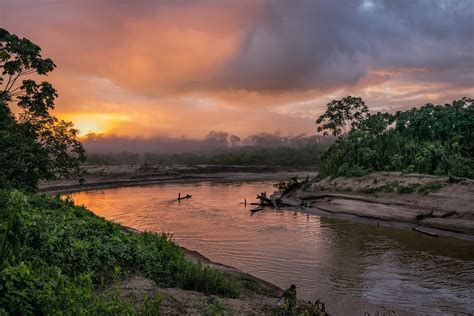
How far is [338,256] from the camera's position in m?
24.1

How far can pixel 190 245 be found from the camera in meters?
27.7

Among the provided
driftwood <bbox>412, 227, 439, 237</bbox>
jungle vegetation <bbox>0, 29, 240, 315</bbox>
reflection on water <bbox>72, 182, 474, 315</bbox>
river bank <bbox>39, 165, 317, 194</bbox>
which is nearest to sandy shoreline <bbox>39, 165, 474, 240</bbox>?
driftwood <bbox>412, 227, 439, 237</bbox>

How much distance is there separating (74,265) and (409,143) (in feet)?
142

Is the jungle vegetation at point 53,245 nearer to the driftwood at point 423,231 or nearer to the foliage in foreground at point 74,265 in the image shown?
the foliage in foreground at point 74,265

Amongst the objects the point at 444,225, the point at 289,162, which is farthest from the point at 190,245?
the point at 289,162

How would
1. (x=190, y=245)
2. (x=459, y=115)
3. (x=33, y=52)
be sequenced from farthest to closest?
(x=459, y=115), (x=190, y=245), (x=33, y=52)

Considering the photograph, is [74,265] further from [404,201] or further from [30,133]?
[404,201]

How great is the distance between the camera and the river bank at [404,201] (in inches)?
1237

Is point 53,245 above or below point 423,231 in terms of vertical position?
above

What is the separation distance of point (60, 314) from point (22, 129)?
16.9 meters

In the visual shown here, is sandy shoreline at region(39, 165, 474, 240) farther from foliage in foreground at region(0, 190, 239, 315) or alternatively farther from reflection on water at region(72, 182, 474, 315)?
foliage in foreground at region(0, 190, 239, 315)

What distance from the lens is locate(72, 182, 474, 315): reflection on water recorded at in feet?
55.1

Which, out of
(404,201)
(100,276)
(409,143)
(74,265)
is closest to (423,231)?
(404,201)

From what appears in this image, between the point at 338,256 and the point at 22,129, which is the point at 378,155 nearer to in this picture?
the point at 338,256
